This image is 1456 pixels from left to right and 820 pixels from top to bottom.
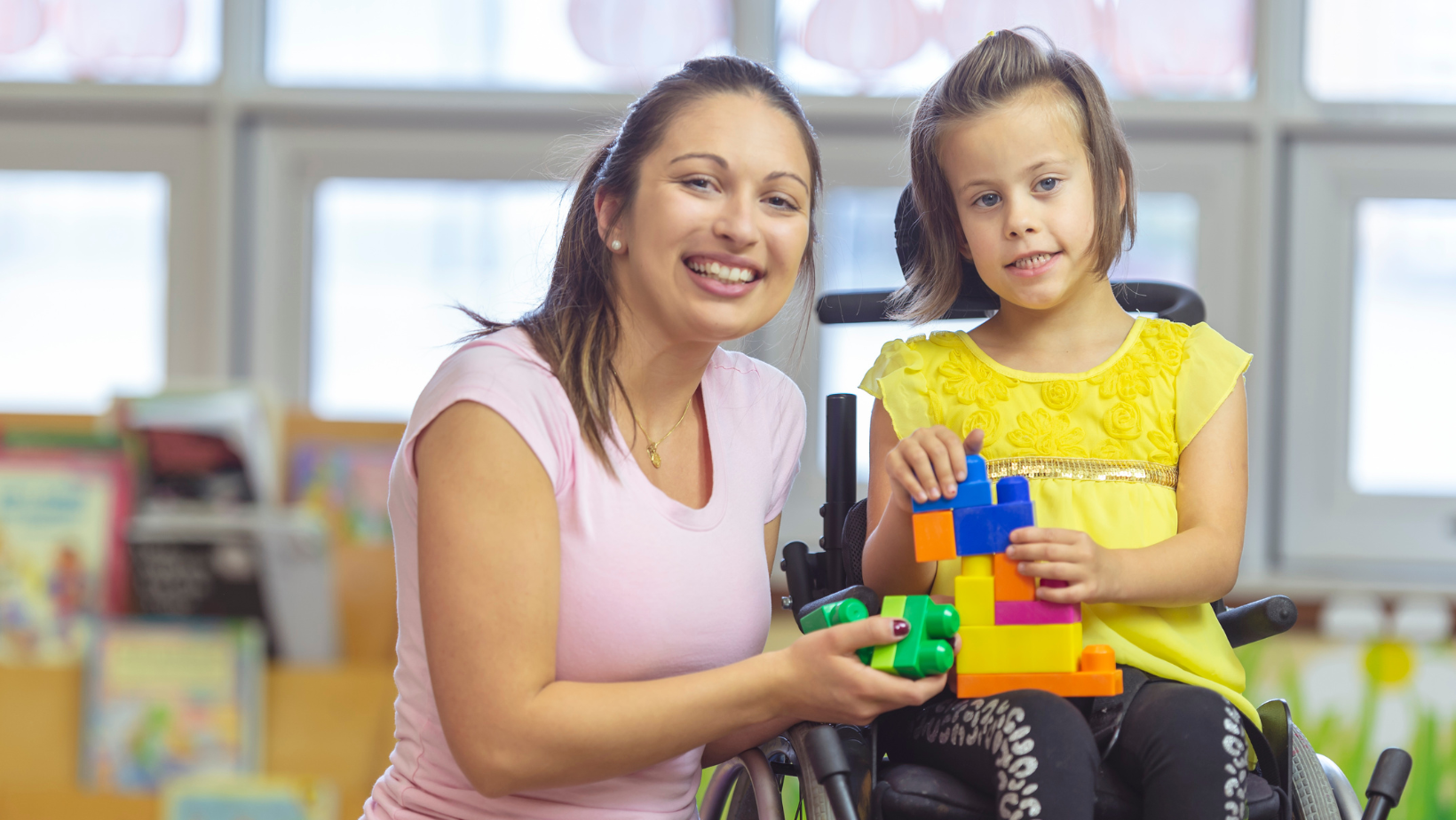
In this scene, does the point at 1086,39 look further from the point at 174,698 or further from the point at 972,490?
the point at 174,698

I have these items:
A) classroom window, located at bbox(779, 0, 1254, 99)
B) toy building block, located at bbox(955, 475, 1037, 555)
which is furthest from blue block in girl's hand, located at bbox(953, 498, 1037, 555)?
classroom window, located at bbox(779, 0, 1254, 99)

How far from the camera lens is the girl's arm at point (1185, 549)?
2.94 feet

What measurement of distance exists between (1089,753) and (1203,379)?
0.45m

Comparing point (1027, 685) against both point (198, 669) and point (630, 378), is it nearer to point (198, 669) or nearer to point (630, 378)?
point (630, 378)

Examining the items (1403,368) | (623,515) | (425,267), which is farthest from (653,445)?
(1403,368)

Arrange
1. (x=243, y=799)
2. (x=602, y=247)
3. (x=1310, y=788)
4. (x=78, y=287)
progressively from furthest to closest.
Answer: (x=78, y=287) < (x=243, y=799) < (x=602, y=247) < (x=1310, y=788)

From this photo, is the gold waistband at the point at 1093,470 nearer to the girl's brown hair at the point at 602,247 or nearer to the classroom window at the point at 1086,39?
the girl's brown hair at the point at 602,247

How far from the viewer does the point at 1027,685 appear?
0.91 meters

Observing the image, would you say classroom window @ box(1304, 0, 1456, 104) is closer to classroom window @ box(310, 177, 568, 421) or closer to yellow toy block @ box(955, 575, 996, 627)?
classroom window @ box(310, 177, 568, 421)

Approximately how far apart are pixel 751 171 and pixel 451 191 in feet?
5.28

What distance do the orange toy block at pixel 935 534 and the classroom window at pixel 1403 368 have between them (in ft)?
5.89

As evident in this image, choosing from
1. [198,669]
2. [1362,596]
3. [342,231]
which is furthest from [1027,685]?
[342,231]

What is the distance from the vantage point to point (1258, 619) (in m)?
1.10

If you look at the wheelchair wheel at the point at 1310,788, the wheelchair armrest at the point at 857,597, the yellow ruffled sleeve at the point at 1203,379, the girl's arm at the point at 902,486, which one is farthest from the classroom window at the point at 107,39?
the wheelchair wheel at the point at 1310,788
